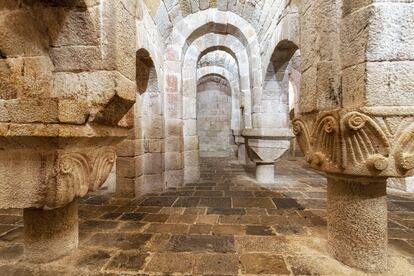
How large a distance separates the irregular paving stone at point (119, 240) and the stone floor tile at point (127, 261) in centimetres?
11

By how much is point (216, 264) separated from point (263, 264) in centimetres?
34

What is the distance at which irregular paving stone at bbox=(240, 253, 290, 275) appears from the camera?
1644mm

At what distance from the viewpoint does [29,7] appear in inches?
62.1

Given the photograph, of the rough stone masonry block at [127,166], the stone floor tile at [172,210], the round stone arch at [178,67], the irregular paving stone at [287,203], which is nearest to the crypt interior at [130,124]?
the stone floor tile at [172,210]

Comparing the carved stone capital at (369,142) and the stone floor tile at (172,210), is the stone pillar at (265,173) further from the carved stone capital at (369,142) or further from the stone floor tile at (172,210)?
the carved stone capital at (369,142)

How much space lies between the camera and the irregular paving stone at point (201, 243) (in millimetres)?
1951

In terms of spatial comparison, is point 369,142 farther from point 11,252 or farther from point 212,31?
point 212,31

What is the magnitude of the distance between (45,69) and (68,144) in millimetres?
555

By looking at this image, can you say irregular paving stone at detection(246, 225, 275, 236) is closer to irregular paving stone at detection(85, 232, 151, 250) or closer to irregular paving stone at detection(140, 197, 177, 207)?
irregular paving stone at detection(85, 232, 151, 250)

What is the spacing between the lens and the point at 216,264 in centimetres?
173

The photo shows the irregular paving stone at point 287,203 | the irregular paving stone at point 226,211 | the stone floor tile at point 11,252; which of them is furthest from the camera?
the irregular paving stone at point 287,203

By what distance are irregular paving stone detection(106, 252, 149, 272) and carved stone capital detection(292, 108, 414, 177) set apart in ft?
5.02

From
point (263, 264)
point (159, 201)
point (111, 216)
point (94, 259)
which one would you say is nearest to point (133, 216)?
point (111, 216)

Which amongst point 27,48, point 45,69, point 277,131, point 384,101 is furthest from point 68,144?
point 277,131
